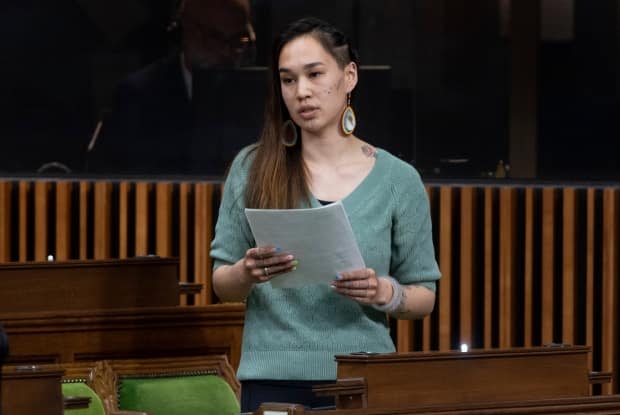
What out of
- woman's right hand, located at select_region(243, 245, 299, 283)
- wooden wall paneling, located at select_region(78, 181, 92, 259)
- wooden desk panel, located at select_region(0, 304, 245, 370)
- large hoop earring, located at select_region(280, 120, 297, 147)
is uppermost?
wooden wall paneling, located at select_region(78, 181, 92, 259)

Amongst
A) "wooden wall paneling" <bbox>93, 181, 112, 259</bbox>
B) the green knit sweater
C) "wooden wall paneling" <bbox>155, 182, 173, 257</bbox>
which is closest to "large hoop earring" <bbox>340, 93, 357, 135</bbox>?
the green knit sweater

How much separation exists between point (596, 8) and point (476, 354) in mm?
4809

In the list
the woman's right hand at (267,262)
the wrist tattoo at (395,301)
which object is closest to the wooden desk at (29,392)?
the woman's right hand at (267,262)

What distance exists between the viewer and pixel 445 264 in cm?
845

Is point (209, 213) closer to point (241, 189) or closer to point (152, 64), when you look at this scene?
point (152, 64)

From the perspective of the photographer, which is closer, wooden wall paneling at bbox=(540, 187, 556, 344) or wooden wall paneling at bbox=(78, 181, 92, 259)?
wooden wall paneling at bbox=(540, 187, 556, 344)

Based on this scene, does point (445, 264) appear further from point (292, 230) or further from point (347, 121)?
point (292, 230)

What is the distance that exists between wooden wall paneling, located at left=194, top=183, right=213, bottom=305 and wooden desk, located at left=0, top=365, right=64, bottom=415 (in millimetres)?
4747

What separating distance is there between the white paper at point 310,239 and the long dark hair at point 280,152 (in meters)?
0.12

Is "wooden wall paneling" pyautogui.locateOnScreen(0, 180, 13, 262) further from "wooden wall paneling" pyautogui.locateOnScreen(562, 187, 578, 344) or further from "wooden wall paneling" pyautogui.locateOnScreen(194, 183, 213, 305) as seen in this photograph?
"wooden wall paneling" pyautogui.locateOnScreen(562, 187, 578, 344)

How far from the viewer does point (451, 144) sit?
8656 millimetres

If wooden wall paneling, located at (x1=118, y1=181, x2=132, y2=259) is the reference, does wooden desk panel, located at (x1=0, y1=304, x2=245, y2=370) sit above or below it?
below

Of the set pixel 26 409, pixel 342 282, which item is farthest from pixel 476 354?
pixel 26 409

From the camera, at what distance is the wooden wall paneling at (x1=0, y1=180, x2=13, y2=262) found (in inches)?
350
